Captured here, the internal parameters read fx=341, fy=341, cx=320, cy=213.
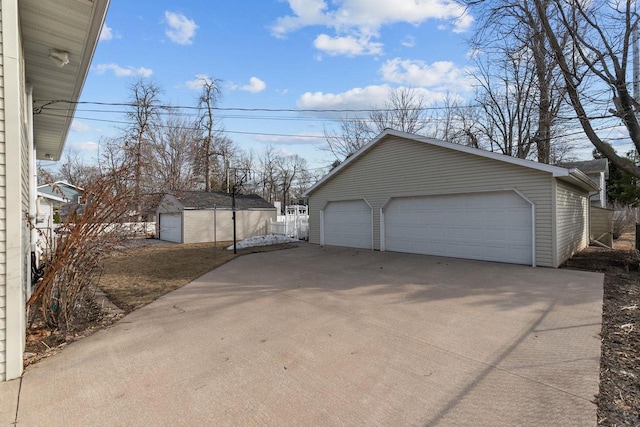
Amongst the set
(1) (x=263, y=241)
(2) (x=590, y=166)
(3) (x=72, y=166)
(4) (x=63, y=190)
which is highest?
(3) (x=72, y=166)

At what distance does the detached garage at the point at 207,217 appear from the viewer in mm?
19266

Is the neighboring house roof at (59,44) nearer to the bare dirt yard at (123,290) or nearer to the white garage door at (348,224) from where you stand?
the bare dirt yard at (123,290)

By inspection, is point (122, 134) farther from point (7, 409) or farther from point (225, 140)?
point (7, 409)

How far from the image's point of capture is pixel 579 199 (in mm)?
12391

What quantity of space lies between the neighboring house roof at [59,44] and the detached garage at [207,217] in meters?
12.2

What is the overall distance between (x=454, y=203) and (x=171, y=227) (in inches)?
651

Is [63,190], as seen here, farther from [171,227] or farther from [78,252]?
[171,227]

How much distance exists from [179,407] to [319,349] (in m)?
1.62

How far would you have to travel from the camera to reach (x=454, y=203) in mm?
10773

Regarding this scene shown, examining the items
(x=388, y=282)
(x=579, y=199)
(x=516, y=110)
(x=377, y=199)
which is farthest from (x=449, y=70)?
(x=516, y=110)

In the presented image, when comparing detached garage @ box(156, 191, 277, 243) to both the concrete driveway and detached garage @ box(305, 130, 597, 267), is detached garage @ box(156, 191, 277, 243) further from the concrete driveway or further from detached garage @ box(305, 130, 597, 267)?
the concrete driveway

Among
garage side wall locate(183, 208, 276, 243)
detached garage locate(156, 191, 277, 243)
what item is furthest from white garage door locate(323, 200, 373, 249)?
garage side wall locate(183, 208, 276, 243)

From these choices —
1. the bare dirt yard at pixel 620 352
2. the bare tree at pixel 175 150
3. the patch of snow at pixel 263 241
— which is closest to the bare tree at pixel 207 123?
the bare tree at pixel 175 150

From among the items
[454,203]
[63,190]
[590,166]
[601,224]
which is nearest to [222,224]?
[63,190]
